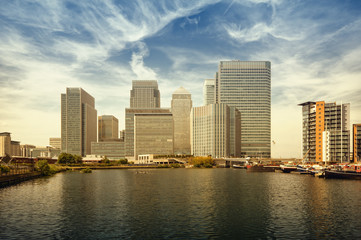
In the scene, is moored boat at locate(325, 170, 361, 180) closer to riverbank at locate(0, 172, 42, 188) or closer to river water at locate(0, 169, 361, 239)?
river water at locate(0, 169, 361, 239)

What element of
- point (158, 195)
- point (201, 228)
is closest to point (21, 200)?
point (158, 195)

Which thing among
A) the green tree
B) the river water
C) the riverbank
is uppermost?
the river water

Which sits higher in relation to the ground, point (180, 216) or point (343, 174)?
point (180, 216)

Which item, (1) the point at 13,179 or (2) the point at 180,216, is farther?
(1) the point at 13,179

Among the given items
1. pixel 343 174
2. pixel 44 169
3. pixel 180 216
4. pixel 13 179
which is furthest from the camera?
pixel 44 169

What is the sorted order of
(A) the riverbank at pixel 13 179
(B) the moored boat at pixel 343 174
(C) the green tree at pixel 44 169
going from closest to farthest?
(A) the riverbank at pixel 13 179, (B) the moored boat at pixel 343 174, (C) the green tree at pixel 44 169

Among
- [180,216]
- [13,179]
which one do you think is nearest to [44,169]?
[13,179]

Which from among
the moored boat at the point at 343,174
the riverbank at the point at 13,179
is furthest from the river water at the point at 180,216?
the moored boat at the point at 343,174

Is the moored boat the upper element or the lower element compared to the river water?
lower

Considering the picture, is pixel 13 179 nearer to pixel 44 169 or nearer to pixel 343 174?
pixel 44 169

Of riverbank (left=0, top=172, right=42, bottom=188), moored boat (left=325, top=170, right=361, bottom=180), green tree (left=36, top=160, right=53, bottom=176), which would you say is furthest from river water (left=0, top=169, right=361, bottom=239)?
green tree (left=36, top=160, right=53, bottom=176)

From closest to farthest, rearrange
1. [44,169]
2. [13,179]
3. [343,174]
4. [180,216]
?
[180,216] < [13,179] < [343,174] < [44,169]

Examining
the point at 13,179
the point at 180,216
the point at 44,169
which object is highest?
the point at 180,216

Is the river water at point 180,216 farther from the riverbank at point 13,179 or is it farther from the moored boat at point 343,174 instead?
the moored boat at point 343,174
